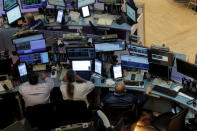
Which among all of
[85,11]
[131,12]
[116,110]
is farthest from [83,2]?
[116,110]

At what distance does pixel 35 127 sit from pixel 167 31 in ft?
16.6

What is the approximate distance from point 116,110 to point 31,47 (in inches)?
79.4

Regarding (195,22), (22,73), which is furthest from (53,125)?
(195,22)

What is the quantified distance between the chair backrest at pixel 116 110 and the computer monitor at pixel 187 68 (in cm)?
101

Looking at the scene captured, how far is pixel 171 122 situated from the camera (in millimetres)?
A: 4078

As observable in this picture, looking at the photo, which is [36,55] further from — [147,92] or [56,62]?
[147,92]

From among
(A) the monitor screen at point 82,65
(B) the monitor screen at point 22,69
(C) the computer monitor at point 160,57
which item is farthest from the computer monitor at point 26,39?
(C) the computer monitor at point 160,57

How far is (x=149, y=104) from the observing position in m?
5.32

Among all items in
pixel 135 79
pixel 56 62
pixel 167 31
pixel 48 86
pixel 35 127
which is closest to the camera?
pixel 35 127

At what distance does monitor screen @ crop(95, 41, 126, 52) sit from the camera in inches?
210

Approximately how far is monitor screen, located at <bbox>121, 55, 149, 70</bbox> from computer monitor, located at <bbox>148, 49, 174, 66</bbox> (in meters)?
0.20

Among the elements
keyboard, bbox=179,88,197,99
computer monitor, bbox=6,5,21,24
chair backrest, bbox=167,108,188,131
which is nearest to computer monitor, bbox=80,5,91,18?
computer monitor, bbox=6,5,21,24

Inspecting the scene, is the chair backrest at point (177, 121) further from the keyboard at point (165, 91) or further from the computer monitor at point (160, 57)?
the computer monitor at point (160, 57)

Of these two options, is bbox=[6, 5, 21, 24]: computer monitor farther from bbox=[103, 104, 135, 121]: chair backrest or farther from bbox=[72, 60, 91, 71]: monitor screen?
bbox=[103, 104, 135, 121]: chair backrest
